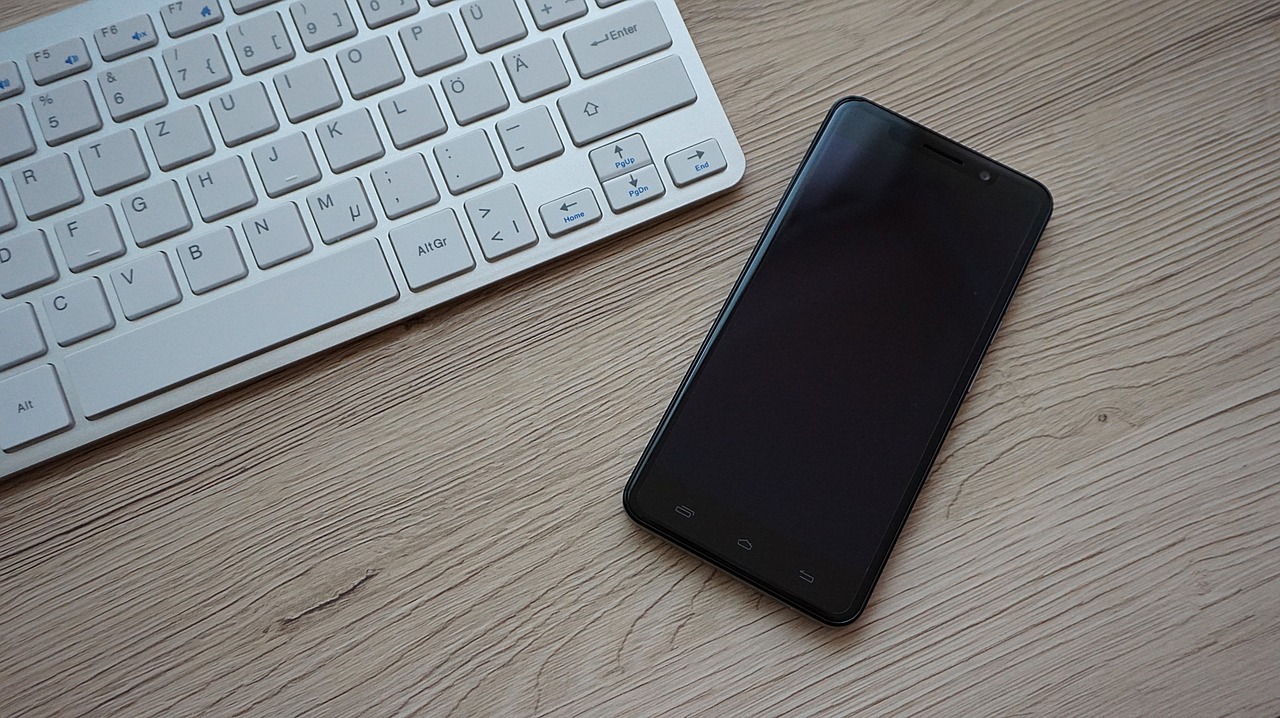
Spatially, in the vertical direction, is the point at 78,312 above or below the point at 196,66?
below

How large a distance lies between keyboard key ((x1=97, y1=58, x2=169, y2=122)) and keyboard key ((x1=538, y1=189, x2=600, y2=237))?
21 cm

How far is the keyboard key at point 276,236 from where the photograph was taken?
46 cm

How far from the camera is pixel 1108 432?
18.9 inches

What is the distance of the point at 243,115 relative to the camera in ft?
1.56

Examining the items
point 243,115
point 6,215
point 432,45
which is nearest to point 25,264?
point 6,215

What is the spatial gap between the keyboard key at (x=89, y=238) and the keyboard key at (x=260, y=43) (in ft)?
0.34

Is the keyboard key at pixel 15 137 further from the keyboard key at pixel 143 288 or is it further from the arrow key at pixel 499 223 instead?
the arrow key at pixel 499 223

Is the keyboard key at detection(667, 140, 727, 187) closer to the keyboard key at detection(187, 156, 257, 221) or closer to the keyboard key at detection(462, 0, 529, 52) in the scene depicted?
the keyboard key at detection(462, 0, 529, 52)

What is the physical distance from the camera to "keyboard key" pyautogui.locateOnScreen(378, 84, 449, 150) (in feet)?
1.57

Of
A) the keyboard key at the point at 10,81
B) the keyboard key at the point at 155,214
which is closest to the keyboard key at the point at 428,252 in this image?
the keyboard key at the point at 155,214

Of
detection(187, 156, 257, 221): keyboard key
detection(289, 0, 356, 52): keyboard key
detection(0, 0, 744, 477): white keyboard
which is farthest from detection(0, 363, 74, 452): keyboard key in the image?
detection(289, 0, 356, 52): keyboard key

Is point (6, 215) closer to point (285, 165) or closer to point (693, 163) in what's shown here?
point (285, 165)

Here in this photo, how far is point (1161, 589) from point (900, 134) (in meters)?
0.27

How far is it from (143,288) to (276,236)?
0.07 m
